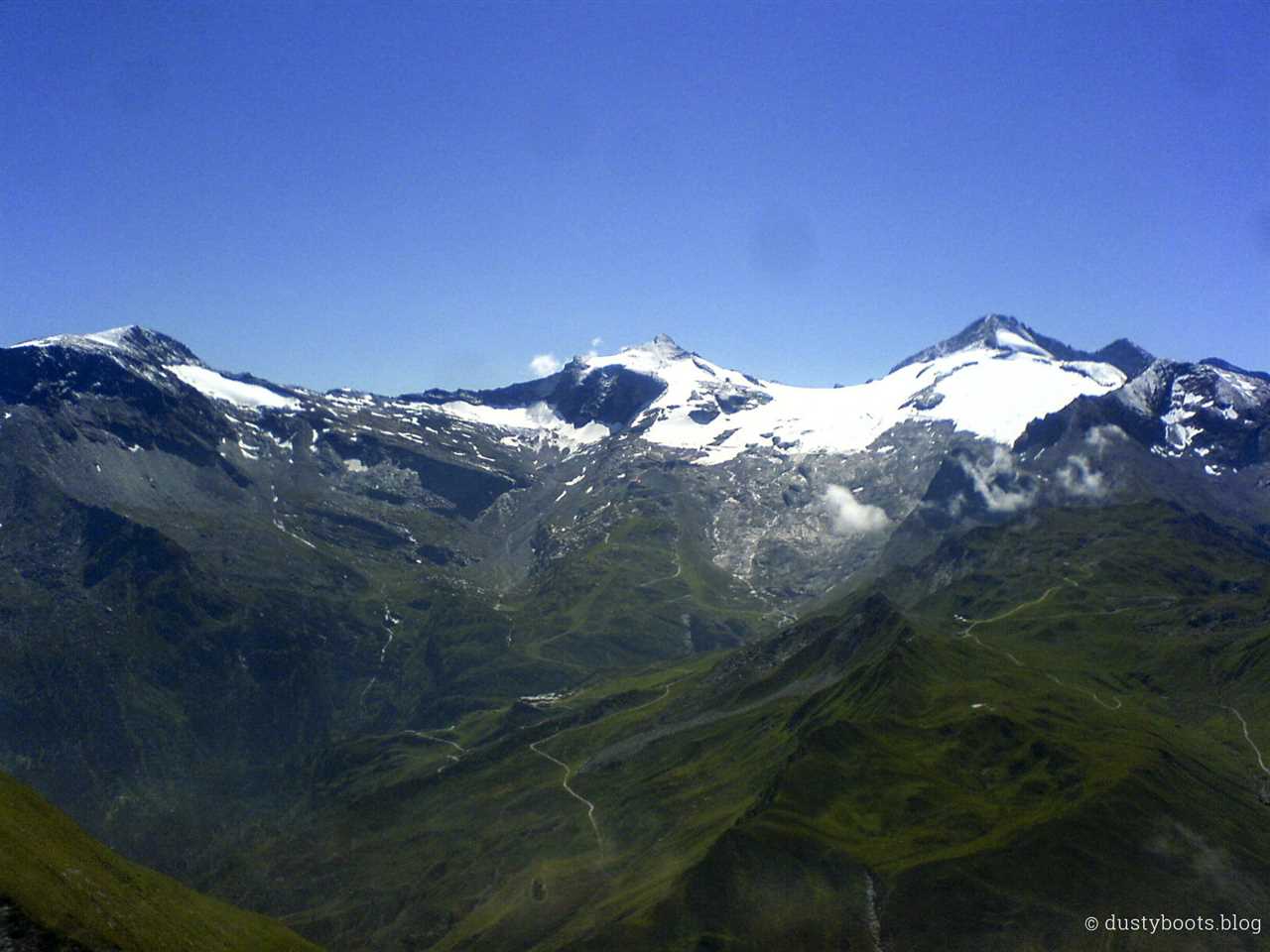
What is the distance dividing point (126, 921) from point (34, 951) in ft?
69.3

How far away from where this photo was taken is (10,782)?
141750 mm

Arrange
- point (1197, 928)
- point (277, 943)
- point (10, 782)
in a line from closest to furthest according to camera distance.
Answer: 1. point (10, 782)
2. point (277, 943)
3. point (1197, 928)

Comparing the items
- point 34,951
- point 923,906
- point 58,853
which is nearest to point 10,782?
point 58,853

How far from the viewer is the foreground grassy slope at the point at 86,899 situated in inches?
4013

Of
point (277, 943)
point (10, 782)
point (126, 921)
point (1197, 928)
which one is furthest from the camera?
point (1197, 928)

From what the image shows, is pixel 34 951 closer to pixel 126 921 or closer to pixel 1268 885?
pixel 126 921

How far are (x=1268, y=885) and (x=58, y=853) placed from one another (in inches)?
7112

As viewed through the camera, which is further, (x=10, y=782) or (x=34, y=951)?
(x=10, y=782)

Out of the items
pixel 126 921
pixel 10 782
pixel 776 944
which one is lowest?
pixel 776 944

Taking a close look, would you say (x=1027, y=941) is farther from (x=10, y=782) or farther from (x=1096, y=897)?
(x=10, y=782)

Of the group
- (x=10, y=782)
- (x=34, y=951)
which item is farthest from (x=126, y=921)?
(x=10, y=782)

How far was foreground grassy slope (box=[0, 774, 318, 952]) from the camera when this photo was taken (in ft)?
334

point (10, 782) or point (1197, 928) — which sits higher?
point (10, 782)

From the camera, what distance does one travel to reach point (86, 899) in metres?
115
